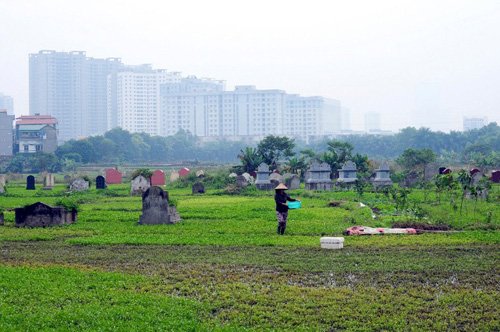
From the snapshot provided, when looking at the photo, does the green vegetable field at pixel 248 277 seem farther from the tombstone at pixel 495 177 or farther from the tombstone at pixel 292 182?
the tombstone at pixel 495 177

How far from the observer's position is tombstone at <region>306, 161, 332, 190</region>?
55969 millimetres

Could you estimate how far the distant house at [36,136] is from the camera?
128500mm

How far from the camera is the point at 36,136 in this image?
426ft

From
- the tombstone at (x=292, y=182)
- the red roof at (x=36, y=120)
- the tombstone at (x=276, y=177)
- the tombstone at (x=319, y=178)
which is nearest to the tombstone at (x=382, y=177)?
the tombstone at (x=319, y=178)

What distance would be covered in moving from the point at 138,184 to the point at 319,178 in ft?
43.2

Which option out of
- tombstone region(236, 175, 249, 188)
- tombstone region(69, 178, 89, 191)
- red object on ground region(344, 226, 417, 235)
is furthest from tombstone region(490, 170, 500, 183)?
red object on ground region(344, 226, 417, 235)

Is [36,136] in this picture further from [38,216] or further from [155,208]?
[155,208]

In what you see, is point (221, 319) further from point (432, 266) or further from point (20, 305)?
point (432, 266)

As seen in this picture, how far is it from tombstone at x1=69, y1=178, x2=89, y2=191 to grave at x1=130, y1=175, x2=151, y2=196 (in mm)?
5443

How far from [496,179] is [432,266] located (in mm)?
42319

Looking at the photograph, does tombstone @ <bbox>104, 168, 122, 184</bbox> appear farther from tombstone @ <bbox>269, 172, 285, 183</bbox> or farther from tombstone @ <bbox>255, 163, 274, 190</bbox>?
tombstone @ <bbox>269, 172, 285, 183</bbox>

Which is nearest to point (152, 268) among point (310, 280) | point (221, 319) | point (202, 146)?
point (310, 280)

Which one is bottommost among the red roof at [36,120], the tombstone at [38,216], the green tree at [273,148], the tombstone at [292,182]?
the tombstone at [38,216]

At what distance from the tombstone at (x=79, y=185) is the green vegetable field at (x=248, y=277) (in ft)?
83.8
